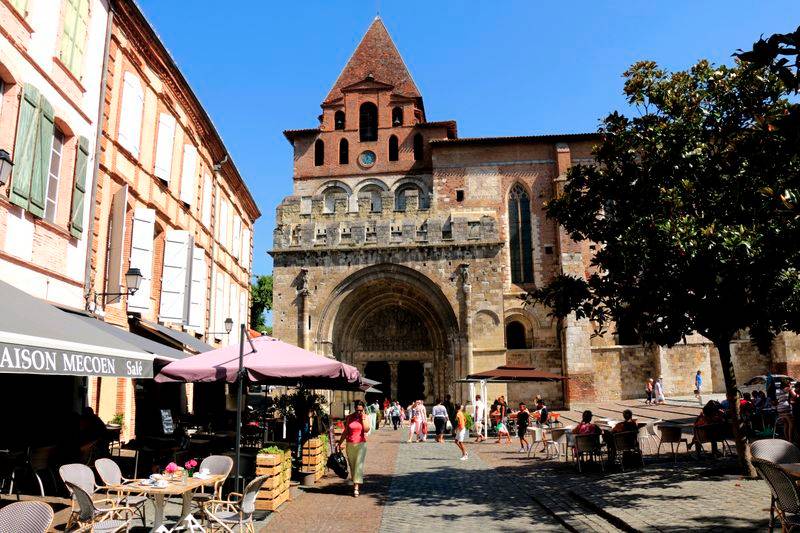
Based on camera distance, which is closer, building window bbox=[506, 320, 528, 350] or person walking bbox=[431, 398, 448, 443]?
person walking bbox=[431, 398, 448, 443]

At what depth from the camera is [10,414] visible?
9.43m

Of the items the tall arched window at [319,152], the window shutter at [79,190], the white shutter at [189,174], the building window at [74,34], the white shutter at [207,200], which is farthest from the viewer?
the tall arched window at [319,152]

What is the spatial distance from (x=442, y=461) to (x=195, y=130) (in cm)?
1152

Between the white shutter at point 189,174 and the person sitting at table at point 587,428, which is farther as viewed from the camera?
the white shutter at point 189,174

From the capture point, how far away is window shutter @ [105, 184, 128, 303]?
11664 mm

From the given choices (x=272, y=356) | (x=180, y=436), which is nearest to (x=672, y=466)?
(x=272, y=356)

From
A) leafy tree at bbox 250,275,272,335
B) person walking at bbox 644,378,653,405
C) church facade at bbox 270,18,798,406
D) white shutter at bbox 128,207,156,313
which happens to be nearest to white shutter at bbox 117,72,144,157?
white shutter at bbox 128,207,156,313

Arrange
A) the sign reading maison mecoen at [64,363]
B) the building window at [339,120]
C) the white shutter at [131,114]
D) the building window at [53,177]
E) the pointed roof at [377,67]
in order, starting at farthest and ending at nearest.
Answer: the pointed roof at [377,67]
the building window at [339,120]
the white shutter at [131,114]
the building window at [53,177]
the sign reading maison mecoen at [64,363]

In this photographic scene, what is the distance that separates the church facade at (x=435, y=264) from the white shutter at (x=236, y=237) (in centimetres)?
304

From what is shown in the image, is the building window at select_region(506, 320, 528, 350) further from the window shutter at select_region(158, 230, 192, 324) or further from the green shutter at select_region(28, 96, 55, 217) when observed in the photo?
the green shutter at select_region(28, 96, 55, 217)

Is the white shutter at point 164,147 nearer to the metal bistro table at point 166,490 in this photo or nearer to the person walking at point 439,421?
the metal bistro table at point 166,490

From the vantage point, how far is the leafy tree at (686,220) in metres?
8.33

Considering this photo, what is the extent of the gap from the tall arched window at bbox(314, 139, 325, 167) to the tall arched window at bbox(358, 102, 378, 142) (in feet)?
7.29

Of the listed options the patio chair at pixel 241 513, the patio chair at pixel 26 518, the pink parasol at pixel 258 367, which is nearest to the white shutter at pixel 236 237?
the pink parasol at pixel 258 367
